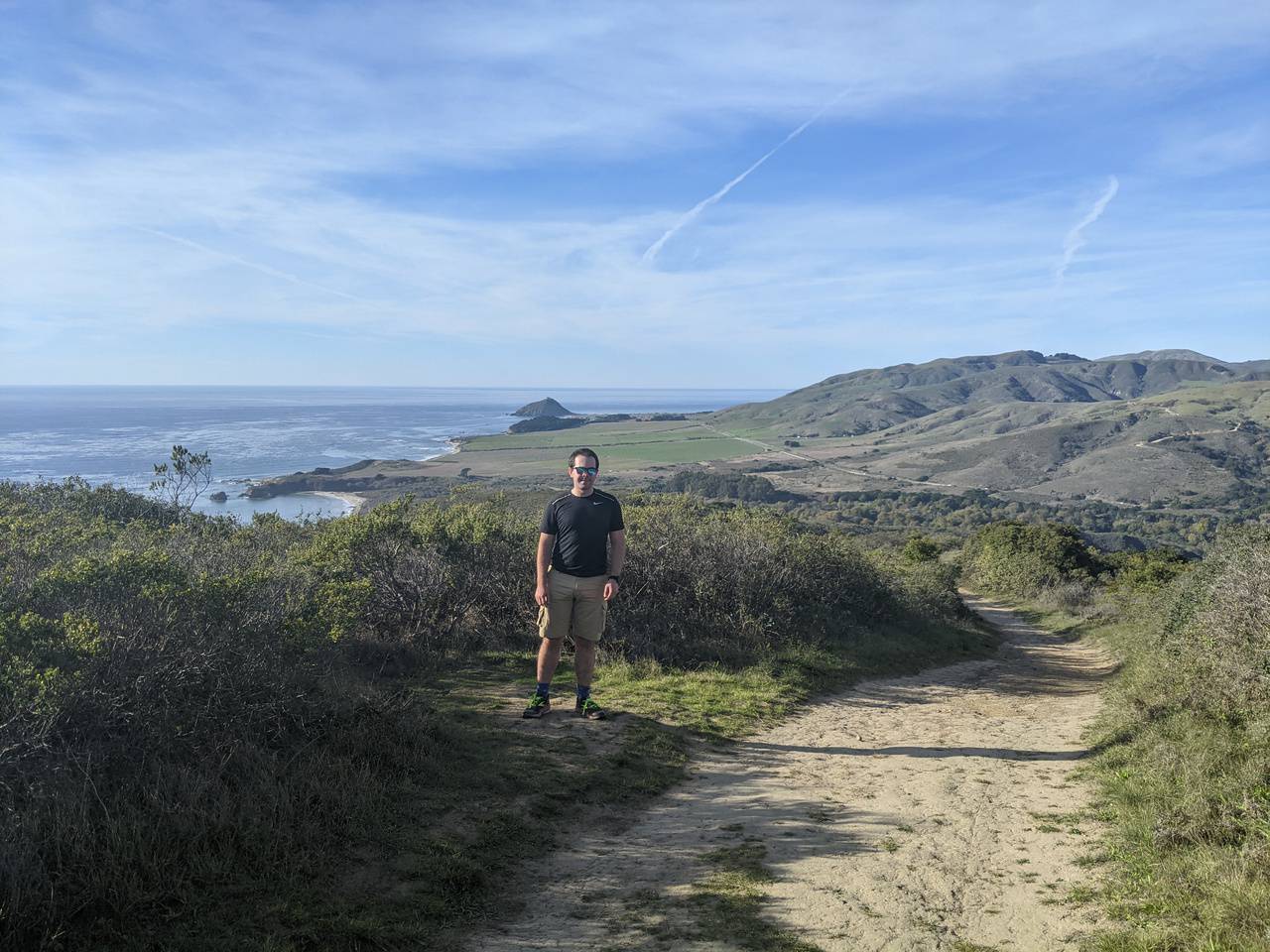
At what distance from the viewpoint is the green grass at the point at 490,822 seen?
332 centimetres

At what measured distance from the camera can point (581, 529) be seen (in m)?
6.14

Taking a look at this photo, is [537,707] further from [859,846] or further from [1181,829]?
[1181,829]

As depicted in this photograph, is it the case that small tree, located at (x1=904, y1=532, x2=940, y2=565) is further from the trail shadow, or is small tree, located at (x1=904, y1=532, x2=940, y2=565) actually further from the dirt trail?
the dirt trail

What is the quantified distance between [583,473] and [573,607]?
3.86 feet

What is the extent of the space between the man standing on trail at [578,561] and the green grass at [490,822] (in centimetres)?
84

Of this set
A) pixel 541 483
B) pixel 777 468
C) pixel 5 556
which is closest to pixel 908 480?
pixel 777 468

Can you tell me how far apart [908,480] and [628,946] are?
3915 inches

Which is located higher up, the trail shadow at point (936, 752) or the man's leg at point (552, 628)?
the man's leg at point (552, 628)

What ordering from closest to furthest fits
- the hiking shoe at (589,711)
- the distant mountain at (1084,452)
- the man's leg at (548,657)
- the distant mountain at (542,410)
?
the man's leg at (548,657) < the hiking shoe at (589,711) < the distant mountain at (1084,452) < the distant mountain at (542,410)

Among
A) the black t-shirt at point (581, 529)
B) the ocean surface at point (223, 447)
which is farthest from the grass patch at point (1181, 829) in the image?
the ocean surface at point (223, 447)

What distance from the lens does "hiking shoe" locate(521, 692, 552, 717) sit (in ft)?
20.9

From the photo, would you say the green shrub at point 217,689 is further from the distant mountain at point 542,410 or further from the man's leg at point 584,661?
the distant mountain at point 542,410

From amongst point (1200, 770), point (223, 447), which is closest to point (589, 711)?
point (1200, 770)

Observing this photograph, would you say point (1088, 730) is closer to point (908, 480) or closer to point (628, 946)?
point (628, 946)
